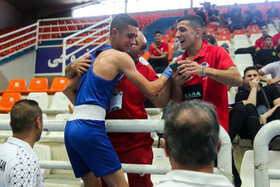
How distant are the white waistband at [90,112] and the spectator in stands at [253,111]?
155 centimetres

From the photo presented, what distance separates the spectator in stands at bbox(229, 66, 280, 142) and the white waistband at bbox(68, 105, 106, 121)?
1545 mm

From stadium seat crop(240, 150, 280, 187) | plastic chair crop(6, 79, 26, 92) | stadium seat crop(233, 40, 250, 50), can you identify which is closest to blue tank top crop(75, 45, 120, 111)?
stadium seat crop(240, 150, 280, 187)

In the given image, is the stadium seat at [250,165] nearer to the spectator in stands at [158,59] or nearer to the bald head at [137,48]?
the bald head at [137,48]

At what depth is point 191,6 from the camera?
16828 mm

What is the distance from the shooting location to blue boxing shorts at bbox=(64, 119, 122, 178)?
1.48 m

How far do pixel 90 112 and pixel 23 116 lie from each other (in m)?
0.40

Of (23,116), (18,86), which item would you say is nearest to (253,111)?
(23,116)

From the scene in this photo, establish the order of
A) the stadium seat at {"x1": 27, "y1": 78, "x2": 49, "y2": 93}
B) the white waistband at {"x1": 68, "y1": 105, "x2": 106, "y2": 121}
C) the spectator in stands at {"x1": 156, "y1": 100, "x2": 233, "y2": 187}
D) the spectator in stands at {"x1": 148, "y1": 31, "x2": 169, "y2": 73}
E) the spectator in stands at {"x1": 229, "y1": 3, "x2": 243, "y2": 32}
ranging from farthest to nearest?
the spectator in stands at {"x1": 229, "y1": 3, "x2": 243, "y2": 32} < the stadium seat at {"x1": 27, "y1": 78, "x2": 49, "y2": 93} < the spectator in stands at {"x1": 148, "y1": 31, "x2": 169, "y2": 73} < the white waistband at {"x1": 68, "y1": 105, "x2": 106, "y2": 121} < the spectator in stands at {"x1": 156, "y1": 100, "x2": 233, "y2": 187}

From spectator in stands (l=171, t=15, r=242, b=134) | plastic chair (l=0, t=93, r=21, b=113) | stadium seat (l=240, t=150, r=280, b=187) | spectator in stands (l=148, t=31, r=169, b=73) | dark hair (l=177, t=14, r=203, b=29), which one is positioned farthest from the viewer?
spectator in stands (l=148, t=31, r=169, b=73)

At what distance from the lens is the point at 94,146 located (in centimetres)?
148

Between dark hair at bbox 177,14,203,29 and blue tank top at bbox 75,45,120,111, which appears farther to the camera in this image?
dark hair at bbox 177,14,203,29

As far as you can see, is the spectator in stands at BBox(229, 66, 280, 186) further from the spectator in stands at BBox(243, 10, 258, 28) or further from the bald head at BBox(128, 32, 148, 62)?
the spectator in stands at BBox(243, 10, 258, 28)

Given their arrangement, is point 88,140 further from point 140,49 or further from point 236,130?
point 236,130

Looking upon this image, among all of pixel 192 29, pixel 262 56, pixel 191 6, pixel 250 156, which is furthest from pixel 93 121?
pixel 191 6
